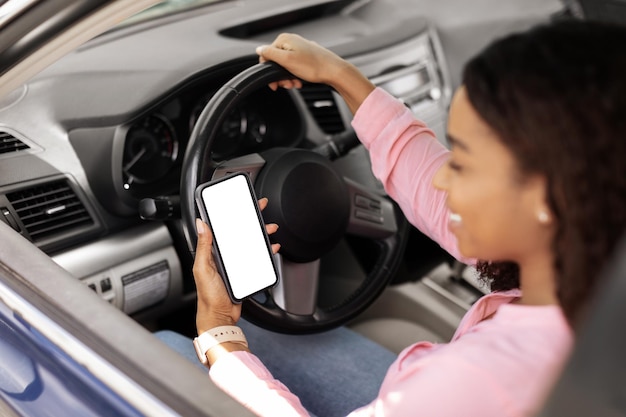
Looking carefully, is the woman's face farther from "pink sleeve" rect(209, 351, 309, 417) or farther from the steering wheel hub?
the steering wheel hub

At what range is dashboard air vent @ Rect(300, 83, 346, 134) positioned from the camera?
1.92m

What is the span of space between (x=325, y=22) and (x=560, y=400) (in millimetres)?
1878

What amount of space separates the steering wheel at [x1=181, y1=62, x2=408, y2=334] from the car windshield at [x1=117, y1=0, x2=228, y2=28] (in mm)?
809

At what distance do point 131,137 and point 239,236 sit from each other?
0.56m

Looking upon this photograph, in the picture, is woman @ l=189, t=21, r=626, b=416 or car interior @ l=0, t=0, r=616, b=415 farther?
car interior @ l=0, t=0, r=616, b=415

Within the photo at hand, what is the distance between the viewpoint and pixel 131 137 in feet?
5.34

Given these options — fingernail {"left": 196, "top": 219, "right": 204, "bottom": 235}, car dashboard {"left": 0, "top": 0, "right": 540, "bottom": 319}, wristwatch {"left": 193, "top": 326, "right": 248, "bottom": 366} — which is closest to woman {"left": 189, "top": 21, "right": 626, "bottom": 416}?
wristwatch {"left": 193, "top": 326, "right": 248, "bottom": 366}

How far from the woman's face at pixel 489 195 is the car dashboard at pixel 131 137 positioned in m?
0.84

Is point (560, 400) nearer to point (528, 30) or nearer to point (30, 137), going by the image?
point (528, 30)

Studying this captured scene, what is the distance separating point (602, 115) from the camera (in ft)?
2.20

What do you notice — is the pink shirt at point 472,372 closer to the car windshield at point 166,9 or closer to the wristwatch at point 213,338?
the wristwatch at point 213,338

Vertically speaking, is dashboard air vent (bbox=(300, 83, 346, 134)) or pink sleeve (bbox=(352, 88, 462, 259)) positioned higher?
pink sleeve (bbox=(352, 88, 462, 259))

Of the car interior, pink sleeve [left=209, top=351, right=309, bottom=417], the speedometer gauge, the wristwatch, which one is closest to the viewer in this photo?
pink sleeve [left=209, top=351, right=309, bottom=417]

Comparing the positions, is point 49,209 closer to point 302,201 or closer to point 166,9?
point 302,201
